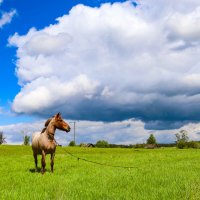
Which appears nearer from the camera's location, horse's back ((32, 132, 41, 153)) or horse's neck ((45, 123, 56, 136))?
horse's neck ((45, 123, 56, 136))

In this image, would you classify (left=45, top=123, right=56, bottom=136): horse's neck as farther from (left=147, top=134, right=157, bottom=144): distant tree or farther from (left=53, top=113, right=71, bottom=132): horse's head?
(left=147, top=134, right=157, bottom=144): distant tree

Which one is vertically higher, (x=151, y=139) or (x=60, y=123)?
(x=151, y=139)

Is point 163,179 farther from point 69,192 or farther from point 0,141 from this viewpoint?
point 0,141

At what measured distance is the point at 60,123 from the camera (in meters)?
20.1

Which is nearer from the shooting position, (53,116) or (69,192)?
(69,192)

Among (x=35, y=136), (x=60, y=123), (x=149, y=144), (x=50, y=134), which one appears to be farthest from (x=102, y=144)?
(x=60, y=123)

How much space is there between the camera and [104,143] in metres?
126

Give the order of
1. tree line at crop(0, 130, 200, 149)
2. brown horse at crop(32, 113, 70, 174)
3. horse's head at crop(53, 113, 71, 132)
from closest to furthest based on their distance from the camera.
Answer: horse's head at crop(53, 113, 71, 132)
brown horse at crop(32, 113, 70, 174)
tree line at crop(0, 130, 200, 149)

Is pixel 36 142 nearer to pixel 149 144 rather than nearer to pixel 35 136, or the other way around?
pixel 35 136

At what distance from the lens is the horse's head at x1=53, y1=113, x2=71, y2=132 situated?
1997 centimetres

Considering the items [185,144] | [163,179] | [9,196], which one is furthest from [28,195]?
[185,144]

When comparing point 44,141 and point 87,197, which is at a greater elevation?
point 44,141

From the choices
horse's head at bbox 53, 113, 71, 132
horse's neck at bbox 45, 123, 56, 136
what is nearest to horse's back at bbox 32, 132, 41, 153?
horse's neck at bbox 45, 123, 56, 136

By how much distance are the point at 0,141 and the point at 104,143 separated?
3500cm
